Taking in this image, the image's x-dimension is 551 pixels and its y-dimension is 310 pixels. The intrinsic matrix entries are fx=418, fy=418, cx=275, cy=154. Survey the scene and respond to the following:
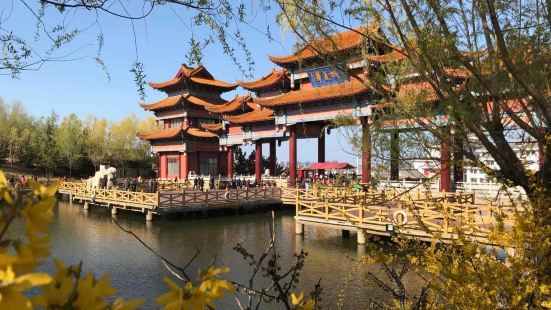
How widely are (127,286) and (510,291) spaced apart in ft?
27.0

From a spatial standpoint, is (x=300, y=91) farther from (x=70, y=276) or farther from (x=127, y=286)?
(x=70, y=276)

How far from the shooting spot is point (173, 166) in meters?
34.7

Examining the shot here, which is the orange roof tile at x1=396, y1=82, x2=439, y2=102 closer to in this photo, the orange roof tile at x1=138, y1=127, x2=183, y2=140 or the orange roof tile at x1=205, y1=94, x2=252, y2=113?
the orange roof tile at x1=205, y1=94, x2=252, y2=113

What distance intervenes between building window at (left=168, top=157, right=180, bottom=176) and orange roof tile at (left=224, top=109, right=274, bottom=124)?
772 centimetres

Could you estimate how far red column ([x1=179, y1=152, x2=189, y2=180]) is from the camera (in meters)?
33.1

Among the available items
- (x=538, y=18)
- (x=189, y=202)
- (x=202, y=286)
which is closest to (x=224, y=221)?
(x=189, y=202)

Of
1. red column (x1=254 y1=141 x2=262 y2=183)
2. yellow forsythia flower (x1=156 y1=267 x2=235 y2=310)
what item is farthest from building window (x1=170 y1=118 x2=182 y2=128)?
yellow forsythia flower (x1=156 y1=267 x2=235 y2=310)

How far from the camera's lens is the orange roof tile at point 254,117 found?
1078 inches

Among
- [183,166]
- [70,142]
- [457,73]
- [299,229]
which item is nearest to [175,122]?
[183,166]

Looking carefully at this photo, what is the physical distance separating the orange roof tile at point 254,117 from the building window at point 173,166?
772 cm

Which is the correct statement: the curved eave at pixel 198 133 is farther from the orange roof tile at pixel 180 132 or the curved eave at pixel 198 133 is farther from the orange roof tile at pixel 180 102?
the orange roof tile at pixel 180 102

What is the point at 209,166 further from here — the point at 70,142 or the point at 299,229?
the point at 299,229

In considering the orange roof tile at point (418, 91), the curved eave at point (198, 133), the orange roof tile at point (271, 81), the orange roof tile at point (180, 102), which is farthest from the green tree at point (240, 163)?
the orange roof tile at point (418, 91)

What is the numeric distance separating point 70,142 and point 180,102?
15.5 m
